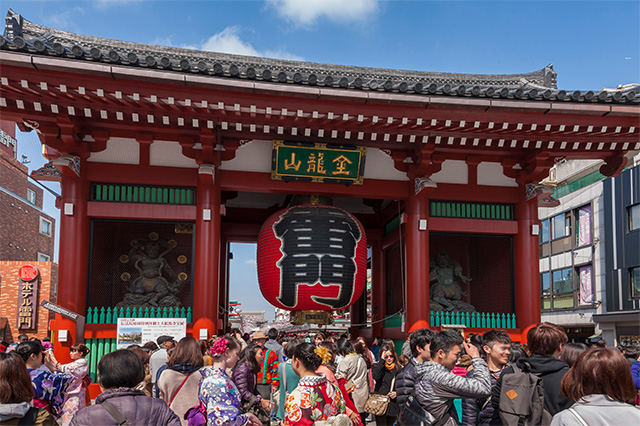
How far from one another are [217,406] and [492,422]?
6.98ft

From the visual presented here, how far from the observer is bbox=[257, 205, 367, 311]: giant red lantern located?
1071 cm

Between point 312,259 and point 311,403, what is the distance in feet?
21.9

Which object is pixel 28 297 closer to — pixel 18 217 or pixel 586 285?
pixel 18 217

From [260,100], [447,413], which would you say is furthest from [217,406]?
[260,100]

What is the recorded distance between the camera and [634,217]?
25.6m

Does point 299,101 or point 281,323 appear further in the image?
point 281,323

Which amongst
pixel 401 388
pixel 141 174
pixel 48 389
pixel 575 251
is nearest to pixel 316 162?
pixel 141 174

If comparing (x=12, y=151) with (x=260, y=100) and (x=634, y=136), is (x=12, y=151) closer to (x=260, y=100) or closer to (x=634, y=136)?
(x=260, y=100)

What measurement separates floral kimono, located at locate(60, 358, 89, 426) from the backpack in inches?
167

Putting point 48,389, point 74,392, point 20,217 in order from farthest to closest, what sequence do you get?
point 20,217, point 74,392, point 48,389

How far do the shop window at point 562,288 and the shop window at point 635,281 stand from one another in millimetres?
4695

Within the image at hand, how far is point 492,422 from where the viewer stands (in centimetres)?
439

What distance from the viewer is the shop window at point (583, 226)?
28.9 m

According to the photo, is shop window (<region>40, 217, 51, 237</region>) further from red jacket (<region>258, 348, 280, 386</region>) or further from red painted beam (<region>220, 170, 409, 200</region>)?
red jacket (<region>258, 348, 280, 386</region>)
